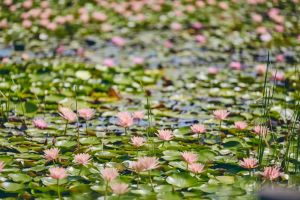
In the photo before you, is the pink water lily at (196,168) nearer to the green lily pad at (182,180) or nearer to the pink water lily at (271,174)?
the green lily pad at (182,180)

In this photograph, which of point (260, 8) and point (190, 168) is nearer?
point (190, 168)

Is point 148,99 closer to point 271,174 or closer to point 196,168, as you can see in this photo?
point 196,168

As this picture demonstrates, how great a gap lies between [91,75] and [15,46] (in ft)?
4.47

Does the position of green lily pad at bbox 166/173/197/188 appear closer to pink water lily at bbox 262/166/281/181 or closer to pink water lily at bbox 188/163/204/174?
pink water lily at bbox 188/163/204/174

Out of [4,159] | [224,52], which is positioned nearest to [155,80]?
[224,52]

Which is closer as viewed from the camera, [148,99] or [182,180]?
[182,180]

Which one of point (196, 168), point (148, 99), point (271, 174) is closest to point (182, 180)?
point (196, 168)

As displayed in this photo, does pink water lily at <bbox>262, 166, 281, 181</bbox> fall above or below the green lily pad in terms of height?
above

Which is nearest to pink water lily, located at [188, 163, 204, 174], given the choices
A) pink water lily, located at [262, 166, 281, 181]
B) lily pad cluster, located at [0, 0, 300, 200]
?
lily pad cluster, located at [0, 0, 300, 200]

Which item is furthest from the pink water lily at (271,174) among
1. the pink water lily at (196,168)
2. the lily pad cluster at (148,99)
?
the pink water lily at (196,168)

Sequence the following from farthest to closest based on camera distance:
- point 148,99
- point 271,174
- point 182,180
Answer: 1. point 148,99
2. point 182,180
3. point 271,174

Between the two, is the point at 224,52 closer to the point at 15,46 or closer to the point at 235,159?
the point at 15,46

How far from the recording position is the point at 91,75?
4129 mm

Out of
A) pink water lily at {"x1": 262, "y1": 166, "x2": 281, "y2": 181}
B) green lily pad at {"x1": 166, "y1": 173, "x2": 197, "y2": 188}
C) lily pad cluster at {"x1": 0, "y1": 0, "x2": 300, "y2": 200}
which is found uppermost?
lily pad cluster at {"x1": 0, "y1": 0, "x2": 300, "y2": 200}
